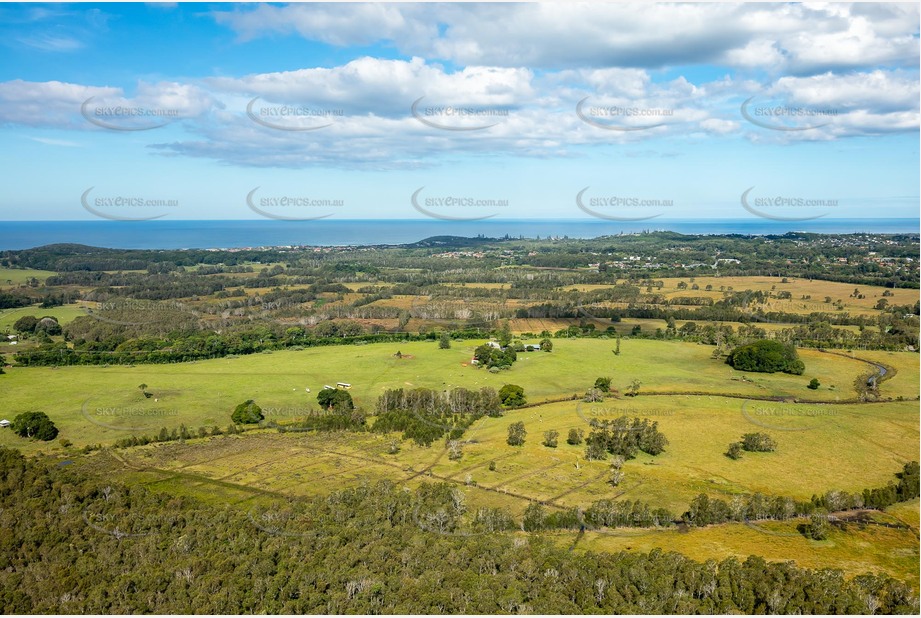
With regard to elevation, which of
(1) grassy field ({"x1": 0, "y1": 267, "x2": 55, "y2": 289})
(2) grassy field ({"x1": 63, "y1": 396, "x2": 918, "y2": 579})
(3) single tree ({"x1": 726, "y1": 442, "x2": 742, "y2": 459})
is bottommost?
(2) grassy field ({"x1": 63, "y1": 396, "x2": 918, "y2": 579})

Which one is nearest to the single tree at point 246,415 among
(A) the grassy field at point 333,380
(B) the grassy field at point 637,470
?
(A) the grassy field at point 333,380

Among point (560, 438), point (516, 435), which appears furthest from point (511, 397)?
point (516, 435)

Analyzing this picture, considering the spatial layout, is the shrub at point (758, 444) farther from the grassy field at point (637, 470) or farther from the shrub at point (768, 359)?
the shrub at point (768, 359)

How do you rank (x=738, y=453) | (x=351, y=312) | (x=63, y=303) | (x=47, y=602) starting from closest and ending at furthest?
(x=47, y=602)
(x=738, y=453)
(x=351, y=312)
(x=63, y=303)

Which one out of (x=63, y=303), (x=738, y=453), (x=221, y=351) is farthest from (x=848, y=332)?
(x=63, y=303)

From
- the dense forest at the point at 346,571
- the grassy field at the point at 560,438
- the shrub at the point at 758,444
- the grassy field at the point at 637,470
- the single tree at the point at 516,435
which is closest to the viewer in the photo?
the dense forest at the point at 346,571

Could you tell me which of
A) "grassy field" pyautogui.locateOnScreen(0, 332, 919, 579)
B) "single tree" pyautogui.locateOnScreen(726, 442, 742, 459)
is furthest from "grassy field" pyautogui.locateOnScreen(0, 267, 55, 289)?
"single tree" pyautogui.locateOnScreen(726, 442, 742, 459)

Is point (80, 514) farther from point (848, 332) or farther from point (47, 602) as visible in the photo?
point (848, 332)

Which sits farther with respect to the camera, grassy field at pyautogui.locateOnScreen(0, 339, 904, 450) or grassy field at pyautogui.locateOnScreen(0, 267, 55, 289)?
grassy field at pyautogui.locateOnScreen(0, 267, 55, 289)

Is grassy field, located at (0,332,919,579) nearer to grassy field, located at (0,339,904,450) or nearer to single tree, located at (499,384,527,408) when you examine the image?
grassy field, located at (0,339,904,450)

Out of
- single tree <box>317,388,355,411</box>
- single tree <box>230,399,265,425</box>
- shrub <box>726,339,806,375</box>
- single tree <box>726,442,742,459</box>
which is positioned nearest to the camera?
single tree <box>726,442,742,459</box>

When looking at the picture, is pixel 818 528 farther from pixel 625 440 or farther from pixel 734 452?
pixel 625 440
